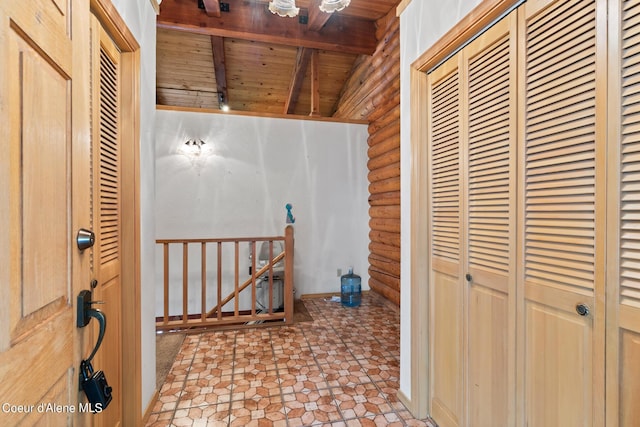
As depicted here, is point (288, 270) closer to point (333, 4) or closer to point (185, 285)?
point (185, 285)

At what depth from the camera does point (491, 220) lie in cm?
134

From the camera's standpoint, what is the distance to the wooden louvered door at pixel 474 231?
1.26 metres

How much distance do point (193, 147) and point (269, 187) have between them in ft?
3.70

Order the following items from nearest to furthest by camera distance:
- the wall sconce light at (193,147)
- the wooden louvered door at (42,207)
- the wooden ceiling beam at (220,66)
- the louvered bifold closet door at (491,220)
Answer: the wooden louvered door at (42,207), the louvered bifold closet door at (491,220), the wall sconce light at (193,147), the wooden ceiling beam at (220,66)

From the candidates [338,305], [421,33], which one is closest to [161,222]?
[338,305]

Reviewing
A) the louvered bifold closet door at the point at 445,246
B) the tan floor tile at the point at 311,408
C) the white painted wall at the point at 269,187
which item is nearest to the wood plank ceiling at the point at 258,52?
the white painted wall at the point at 269,187

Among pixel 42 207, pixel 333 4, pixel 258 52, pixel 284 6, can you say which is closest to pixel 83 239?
pixel 42 207

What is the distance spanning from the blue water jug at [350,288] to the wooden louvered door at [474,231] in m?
2.30

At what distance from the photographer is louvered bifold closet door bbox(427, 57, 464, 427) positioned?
1.56 m

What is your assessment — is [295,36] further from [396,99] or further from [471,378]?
[471,378]

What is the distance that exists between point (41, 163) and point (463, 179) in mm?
1592

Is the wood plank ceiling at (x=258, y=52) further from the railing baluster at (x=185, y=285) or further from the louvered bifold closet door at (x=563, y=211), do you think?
the louvered bifold closet door at (x=563, y=211)

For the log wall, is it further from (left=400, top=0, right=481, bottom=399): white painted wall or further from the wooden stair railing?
(left=400, top=0, right=481, bottom=399): white painted wall

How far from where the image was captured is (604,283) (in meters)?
0.91
